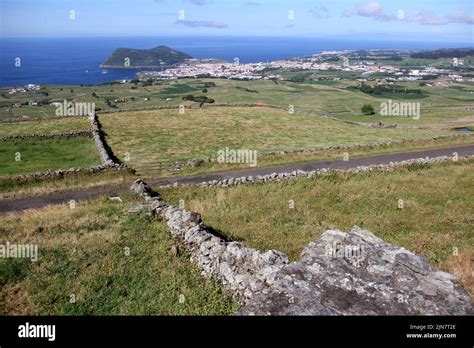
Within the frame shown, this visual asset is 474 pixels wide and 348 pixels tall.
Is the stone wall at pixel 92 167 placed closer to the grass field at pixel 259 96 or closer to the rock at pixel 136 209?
the rock at pixel 136 209

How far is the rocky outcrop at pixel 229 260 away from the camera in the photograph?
10734 millimetres

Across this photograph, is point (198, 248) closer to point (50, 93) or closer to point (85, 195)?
point (85, 195)

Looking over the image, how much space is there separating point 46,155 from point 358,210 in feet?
95.4

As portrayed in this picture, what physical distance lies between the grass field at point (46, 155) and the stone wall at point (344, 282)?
24.5 meters

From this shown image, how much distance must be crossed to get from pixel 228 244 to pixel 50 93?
6139 inches

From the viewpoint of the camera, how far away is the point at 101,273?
43.8ft

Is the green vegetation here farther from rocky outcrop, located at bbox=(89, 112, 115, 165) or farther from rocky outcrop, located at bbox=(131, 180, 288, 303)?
rocky outcrop, located at bbox=(131, 180, 288, 303)

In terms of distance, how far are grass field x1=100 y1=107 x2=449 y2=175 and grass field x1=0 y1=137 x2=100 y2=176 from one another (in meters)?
2.85

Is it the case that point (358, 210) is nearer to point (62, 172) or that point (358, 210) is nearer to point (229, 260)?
point (229, 260)

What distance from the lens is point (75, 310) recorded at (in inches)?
443

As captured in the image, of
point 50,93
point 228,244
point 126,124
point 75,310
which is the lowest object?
point 75,310

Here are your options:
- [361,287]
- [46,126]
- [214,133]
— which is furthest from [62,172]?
[361,287]
